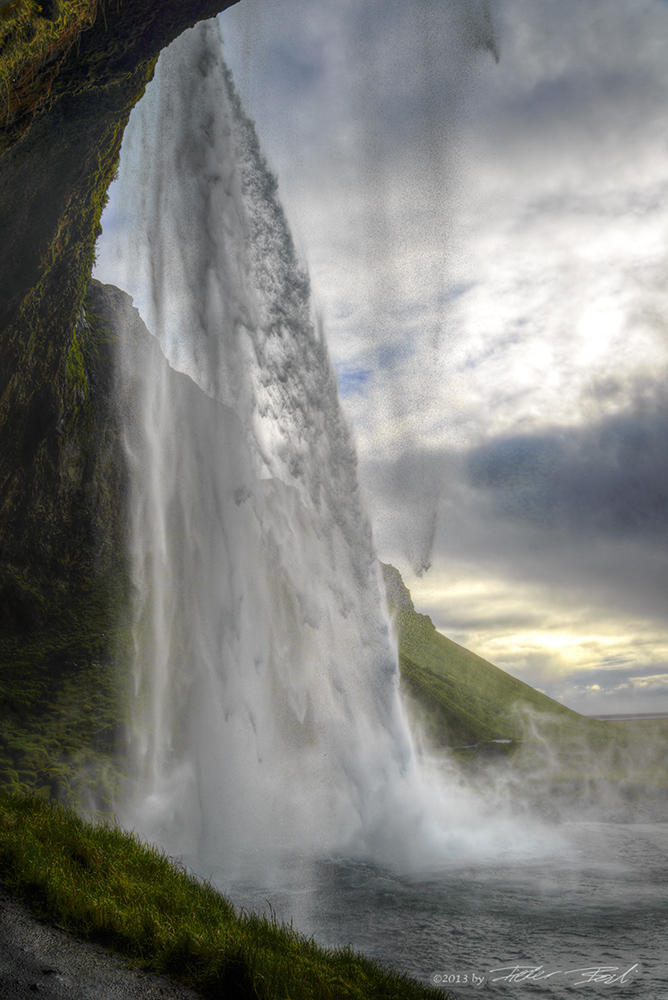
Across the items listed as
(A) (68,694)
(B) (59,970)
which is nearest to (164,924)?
(B) (59,970)

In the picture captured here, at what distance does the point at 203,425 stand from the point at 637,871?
23885 millimetres

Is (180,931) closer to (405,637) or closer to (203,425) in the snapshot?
(203,425)

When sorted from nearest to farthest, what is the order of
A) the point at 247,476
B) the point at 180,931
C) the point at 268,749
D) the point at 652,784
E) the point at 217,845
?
the point at 180,931 < the point at 217,845 < the point at 268,749 < the point at 247,476 < the point at 652,784

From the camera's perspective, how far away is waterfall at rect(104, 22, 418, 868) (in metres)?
23.4

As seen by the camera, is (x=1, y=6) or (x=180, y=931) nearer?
(x=180, y=931)

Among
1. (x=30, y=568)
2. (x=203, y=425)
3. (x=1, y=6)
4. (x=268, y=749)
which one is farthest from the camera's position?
(x=30, y=568)

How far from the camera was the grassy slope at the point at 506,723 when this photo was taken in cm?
Result: 5419

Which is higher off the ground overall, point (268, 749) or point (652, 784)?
point (268, 749)

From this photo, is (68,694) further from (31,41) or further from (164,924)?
(164,924)

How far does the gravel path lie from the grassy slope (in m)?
33.6

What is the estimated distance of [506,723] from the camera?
261 ft

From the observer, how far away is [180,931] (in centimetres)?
606

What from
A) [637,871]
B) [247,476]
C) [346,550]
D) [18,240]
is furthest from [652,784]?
[18,240]
